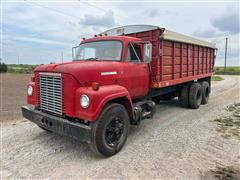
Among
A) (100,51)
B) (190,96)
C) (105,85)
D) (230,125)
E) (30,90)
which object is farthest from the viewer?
(190,96)

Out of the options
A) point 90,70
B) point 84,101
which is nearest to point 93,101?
point 84,101

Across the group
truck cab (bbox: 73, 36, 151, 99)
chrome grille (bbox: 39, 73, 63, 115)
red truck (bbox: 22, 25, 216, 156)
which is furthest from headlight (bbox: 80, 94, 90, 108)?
truck cab (bbox: 73, 36, 151, 99)

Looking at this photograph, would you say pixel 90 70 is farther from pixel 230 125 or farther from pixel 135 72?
pixel 230 125

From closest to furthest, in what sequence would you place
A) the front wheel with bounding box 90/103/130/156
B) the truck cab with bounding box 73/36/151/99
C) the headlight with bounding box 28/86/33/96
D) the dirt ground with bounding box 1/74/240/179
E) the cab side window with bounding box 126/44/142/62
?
the dirt ground with bounding box 1/74/240/179
the front wheel with bounding box 90/103/130/156
the truck cab with bounding box 73/36/151/99
the headlight with bounding box 28/86/33/96
the cab side window with bounding box 126/44/142/62

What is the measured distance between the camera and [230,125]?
252 inches

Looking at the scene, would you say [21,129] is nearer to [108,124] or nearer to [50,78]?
[50,78]

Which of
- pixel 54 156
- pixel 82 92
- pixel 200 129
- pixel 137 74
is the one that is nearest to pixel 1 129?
pixel 54 156

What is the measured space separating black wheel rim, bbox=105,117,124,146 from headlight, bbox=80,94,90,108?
690 mm

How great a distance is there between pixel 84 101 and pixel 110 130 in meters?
0.89

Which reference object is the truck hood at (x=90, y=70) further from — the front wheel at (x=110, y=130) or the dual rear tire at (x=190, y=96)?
the dual rear tire at (x=190, y=96)

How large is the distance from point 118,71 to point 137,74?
82 cm

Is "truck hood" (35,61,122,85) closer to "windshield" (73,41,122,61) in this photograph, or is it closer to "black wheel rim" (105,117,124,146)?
"windshield" (73,41,122,61)

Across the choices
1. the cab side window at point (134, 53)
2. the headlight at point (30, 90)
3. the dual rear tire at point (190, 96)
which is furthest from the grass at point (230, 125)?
the headlight at point (30, 90)

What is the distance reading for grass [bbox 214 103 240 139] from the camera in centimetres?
564
